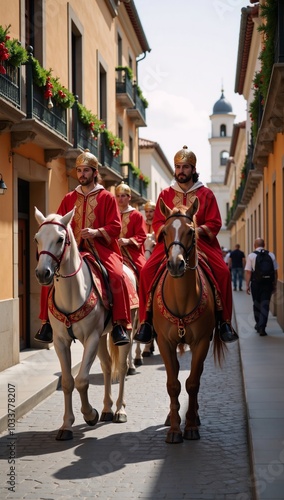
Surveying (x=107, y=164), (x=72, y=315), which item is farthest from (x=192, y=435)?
(x=107, y=164)

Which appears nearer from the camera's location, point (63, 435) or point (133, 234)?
point (63, 435)

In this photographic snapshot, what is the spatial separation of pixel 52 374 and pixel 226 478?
4781 millimetres

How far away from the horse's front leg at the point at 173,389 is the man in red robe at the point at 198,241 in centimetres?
44

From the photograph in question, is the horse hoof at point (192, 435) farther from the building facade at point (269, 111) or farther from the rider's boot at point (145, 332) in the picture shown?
the building facade at point (269, 111)

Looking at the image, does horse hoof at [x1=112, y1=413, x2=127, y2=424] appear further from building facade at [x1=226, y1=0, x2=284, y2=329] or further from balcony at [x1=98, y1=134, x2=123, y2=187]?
balcony at [x1=98, y1=134, x2=123, y2=187]

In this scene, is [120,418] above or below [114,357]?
Result: below

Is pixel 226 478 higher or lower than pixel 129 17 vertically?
lower

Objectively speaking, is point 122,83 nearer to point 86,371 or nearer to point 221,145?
point 86,371

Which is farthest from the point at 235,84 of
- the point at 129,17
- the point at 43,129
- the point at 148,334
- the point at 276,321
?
the point at 148,334

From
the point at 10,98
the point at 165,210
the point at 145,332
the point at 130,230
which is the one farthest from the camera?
the point at 130,230

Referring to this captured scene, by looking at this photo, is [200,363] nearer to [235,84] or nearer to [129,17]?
[129,17]

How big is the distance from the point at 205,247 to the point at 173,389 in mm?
1451

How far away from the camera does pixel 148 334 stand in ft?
23.1

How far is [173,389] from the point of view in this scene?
658cm
